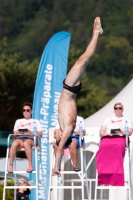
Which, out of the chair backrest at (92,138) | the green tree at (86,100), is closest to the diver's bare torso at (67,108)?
the chair backrest at (92,138)

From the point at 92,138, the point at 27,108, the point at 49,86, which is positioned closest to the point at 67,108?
the point at 27,108

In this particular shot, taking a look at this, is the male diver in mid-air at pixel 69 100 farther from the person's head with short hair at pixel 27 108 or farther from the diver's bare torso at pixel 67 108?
the person's head with short hair at pixel 27 108

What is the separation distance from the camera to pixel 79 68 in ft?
29.6

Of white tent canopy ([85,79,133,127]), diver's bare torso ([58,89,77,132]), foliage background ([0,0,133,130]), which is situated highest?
foliage background ([0,0,133,130])

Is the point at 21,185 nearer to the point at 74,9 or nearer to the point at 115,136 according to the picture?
the point at 115,136

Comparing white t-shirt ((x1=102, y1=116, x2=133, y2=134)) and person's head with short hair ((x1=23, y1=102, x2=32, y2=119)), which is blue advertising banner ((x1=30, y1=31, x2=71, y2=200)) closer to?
person's head with short hair ((x1=23, y1=102, x2=32, y2=119))

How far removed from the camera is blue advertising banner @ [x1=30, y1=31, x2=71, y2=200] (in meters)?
16.2

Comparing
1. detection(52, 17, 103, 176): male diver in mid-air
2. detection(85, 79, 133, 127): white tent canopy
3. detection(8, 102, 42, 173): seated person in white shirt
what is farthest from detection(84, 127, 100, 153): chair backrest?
detection(52, 17, 103, 176): male diver in mid-air

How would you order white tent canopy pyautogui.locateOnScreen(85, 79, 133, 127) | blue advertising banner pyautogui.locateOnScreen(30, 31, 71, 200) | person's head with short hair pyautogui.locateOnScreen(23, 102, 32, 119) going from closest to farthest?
person's head with short hair pyautogui.locateOnScreen(23, 102, 32, 119), white tent canopy pyautogui.locateOnScreen(85, 79, 133, 127), blue advertising banner pyautogui.locateOnScreen(30, 31, 71, 200)

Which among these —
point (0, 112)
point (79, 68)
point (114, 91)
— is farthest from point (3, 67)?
point (114, 91)

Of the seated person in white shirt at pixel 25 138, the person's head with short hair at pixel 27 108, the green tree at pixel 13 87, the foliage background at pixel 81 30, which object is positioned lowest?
the seated person in white shirt at pixel 25 138

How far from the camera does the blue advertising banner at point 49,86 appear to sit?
16.2 metres

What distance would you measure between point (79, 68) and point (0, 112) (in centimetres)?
3465

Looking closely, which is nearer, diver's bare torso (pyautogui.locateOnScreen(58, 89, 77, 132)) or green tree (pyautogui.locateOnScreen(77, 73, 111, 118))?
diver's bare torso (pyautogui.locateOnScreen(58, 89, 77, 132))
